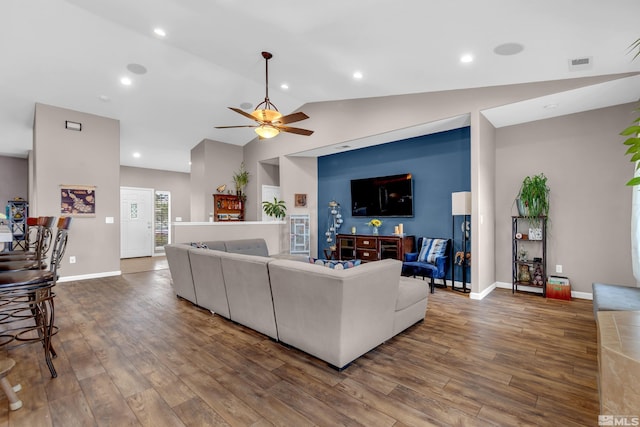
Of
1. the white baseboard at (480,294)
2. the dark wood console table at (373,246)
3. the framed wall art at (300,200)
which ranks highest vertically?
the framed wall art at (300,200)

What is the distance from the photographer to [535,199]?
14.2 ft

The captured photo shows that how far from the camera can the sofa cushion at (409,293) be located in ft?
9.14

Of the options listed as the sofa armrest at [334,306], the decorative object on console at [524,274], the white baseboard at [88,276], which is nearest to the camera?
the sofa armrest at [334,306]

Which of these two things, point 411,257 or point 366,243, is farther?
point 366,243

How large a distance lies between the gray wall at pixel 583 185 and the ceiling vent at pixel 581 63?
1.22m

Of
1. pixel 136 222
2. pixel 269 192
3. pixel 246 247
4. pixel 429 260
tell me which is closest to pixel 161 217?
pixel 136 222

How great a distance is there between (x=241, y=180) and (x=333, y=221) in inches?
108

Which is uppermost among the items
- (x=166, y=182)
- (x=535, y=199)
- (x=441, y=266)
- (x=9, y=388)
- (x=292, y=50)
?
(x=292, y=50)

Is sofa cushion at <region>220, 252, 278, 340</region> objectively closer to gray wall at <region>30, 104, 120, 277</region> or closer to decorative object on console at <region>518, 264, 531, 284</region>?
decorative object on console at <region>518, 264, 531, 284</region>

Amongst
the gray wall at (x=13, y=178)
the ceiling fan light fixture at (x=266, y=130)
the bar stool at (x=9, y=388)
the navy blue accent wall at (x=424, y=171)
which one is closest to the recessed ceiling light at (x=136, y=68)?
the ceiling fan light fixture at (x=266, y=130)

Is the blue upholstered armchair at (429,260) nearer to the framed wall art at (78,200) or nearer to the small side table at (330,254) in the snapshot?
the small side table at (330,254)

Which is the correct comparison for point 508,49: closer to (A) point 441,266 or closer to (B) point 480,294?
(A) point 441,266

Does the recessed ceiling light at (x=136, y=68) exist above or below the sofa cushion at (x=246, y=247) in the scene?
above

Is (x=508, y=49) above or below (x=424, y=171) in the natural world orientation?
above
